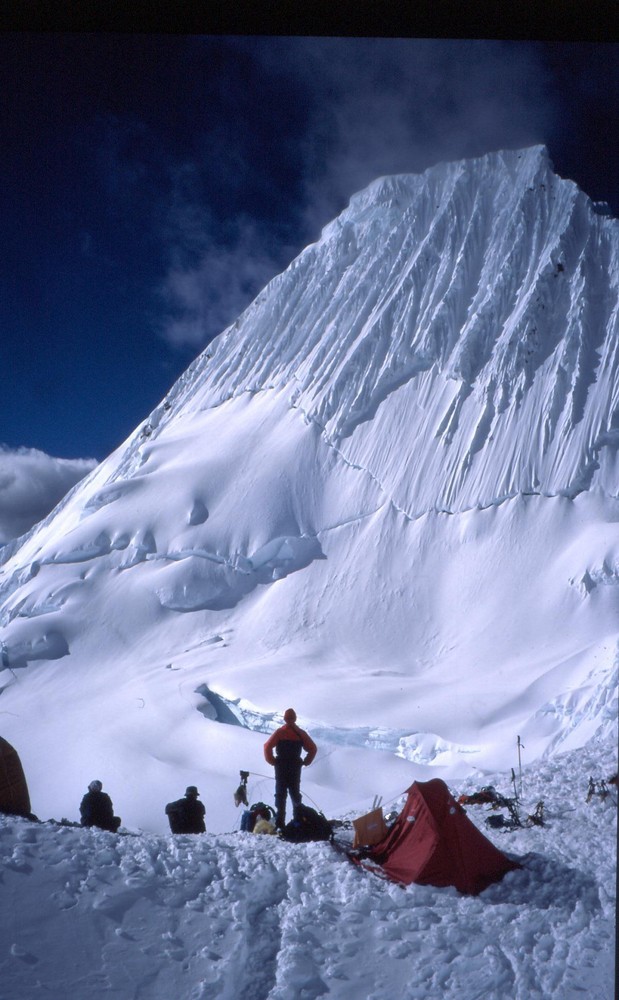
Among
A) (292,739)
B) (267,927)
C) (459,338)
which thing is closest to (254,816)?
(292,739)

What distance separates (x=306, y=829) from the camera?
4766 millimetres

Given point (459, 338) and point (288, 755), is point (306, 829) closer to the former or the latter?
point (288, 755)

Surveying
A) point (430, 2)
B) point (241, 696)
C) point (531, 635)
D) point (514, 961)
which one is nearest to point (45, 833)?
point (514, 961)

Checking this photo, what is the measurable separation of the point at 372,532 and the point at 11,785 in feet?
49.0

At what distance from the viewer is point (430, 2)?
8.84 ft

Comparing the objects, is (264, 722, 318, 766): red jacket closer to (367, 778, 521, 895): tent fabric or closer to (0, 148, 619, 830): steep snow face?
(367, 778, 521, 895): tent fabric

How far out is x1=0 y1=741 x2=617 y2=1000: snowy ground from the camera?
9.87 feet

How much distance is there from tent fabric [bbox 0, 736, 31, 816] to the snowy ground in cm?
71

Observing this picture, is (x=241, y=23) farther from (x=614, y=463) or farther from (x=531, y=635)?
(x=614, y=463)

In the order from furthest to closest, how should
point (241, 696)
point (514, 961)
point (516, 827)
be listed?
point (241, 696) → point (516, 827) → point (514, 961)

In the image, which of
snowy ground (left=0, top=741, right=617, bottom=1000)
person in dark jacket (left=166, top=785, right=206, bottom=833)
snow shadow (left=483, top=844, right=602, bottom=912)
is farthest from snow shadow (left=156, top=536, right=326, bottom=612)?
snowy ground (left=0, top=741, right=617, bottom=1000)

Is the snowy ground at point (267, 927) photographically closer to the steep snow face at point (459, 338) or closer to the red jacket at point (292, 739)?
the red jacket at point (292, 739)

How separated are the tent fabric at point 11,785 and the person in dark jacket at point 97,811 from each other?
50 centimetres

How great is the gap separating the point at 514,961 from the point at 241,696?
405 inches
